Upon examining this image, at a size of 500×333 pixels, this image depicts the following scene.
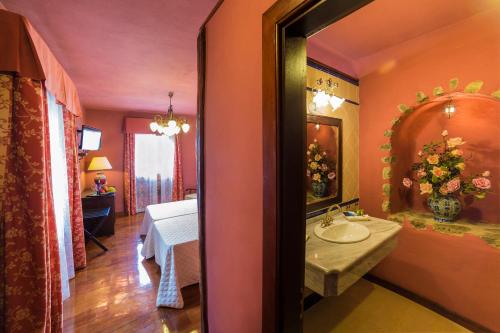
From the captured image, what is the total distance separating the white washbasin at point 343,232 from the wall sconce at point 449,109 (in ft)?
4.31

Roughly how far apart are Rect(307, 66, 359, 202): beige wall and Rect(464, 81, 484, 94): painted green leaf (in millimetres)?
811

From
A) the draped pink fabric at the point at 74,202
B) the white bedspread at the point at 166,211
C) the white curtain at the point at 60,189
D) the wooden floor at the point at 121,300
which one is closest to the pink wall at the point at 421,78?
the wooden floor at the point at 121,300

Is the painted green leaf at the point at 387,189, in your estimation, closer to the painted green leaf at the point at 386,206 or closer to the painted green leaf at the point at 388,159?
the painted green leaf at the point at 386,206

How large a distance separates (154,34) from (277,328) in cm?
200

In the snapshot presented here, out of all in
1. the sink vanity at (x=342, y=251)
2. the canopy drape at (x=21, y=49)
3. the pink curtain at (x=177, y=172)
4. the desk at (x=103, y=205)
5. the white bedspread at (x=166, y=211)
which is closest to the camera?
the sink vanity at (x=342, y=251)

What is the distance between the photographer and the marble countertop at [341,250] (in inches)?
44.4

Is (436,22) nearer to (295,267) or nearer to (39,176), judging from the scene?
(295,267)

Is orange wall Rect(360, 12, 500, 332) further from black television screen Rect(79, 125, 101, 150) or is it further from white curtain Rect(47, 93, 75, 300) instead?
black television screen Rect(79, 125, 101, 150)

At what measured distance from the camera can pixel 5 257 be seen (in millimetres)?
1313

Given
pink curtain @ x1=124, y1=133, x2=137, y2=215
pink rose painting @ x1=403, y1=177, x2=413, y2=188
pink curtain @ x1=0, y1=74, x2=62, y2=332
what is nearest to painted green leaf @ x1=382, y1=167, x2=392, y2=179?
pink rose painting @ x1=403, y1=177, x2=413, y2=188

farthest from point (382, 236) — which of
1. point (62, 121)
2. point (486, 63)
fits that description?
point (62, 121)

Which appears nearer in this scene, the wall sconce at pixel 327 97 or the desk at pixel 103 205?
the wall sconce at pixel 327 97

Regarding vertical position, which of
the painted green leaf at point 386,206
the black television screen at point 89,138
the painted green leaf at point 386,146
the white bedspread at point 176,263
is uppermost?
the black television screen at point 89,138

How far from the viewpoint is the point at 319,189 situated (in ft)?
6.21
